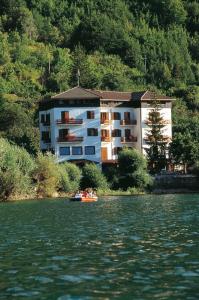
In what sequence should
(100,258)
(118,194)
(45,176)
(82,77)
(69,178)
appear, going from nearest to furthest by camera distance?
(100,258), (45,176), (69,178), (118,194), (82,77)

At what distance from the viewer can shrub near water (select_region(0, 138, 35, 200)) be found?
79688 mm

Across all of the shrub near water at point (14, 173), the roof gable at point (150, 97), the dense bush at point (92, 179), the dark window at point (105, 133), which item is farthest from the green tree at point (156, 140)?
the shrub near water at point (14, 173)

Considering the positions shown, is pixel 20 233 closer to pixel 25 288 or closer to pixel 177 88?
pixel 25 288

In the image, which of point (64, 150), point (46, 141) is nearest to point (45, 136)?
point (46, 141)

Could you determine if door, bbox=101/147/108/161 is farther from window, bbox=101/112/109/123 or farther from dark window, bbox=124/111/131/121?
dark window, bbox=124/111/131/121

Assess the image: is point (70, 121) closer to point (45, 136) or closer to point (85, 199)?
point (45, 136)

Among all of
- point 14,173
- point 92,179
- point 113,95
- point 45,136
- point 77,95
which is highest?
point 113,95

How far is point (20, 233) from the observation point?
40.2m

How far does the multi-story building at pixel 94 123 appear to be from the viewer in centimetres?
11281

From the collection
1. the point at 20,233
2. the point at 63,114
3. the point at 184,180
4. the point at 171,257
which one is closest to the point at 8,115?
the point at 63,114

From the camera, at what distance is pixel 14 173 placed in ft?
260

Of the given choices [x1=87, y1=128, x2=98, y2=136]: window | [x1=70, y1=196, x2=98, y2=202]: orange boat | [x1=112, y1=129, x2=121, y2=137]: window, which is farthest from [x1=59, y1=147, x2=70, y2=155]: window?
[x1=70, y1=196, x2=98, y2=202]: orange boat

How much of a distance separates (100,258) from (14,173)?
51829 mm

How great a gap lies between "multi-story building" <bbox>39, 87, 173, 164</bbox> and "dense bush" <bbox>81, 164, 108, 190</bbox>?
16620 mm
